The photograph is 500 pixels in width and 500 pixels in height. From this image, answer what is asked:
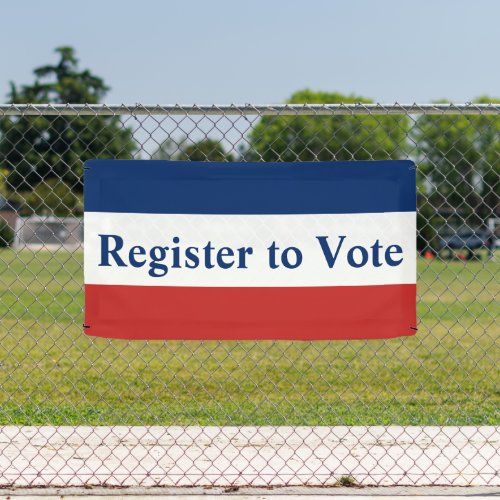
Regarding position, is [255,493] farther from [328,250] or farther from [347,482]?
[328,250]

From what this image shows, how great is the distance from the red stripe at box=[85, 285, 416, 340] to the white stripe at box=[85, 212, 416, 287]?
5 centimetres

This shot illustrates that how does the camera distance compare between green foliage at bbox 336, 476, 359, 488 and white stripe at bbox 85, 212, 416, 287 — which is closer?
white stripe at bbox 85, 212, 416, 287

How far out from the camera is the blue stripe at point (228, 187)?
4.64 m

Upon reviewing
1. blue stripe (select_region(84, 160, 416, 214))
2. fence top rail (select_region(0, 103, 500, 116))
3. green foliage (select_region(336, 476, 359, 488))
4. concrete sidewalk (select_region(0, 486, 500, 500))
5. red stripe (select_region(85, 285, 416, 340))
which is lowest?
green foliage (select_region(336, 476, 359, 488))

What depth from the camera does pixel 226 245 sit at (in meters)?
4.65

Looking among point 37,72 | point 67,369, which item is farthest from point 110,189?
point 37,72

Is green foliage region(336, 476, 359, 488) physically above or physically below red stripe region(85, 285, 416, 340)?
below

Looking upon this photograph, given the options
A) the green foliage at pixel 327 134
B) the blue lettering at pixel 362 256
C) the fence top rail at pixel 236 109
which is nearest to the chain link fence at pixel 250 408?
the fence top rail at pixel 236 109

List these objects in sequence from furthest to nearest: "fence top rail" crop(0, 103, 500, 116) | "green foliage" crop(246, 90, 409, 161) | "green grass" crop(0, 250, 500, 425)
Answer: "green foliage" crop(246, 90, 409, 161), "green grass" crop(0, 250, 500, 425), "fence top rail" crop(0, 103, 500, 116)

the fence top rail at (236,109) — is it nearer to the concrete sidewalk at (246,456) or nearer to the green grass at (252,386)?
the green grass at (252,386)

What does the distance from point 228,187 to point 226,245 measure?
30cm

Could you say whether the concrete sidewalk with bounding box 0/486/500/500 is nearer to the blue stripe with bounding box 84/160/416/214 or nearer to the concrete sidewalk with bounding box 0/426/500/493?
→ the concrete sidewalk with bounding box 0/426/500/493

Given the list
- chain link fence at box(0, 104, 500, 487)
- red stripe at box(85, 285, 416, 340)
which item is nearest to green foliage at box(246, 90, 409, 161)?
chain link fence at box(0, 104, 500, 487)

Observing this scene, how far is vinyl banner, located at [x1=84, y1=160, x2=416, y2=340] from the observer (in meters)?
4.64
